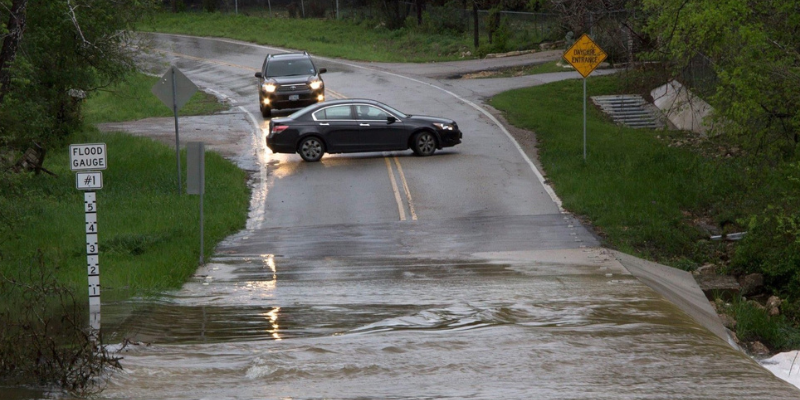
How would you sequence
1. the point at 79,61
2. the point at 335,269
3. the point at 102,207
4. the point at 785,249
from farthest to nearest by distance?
the point at 79,61 → the point at 102,207 → the point at 785,249 → the point at 335,269

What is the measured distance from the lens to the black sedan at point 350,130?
2391 cm

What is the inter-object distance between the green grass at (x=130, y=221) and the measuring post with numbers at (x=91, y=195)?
2.37 metres

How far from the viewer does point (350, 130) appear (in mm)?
23953

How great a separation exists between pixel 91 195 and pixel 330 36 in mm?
46307

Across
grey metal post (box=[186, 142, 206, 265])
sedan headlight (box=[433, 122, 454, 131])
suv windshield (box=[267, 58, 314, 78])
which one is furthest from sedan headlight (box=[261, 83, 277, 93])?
grey metal post (box=[186, 142, 206, 265])

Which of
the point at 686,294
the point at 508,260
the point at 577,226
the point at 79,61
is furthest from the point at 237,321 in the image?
the point at 79,61

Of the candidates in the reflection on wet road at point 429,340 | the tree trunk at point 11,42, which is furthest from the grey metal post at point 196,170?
the tree trunk at point 11,42

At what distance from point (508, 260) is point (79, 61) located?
12058mm

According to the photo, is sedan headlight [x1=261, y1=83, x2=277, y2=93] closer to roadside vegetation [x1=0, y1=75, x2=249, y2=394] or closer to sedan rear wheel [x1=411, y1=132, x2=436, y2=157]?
roadside vegetation [x1=0, y1=75, x2=249, y2=394]

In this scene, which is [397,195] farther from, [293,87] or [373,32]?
[373,32]

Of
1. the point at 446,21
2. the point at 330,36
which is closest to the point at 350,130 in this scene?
the point at 330,36

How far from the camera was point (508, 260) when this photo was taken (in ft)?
47.9

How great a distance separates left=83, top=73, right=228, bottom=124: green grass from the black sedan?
9587 mm

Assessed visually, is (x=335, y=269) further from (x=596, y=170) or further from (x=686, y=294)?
(x=596, y=170)
